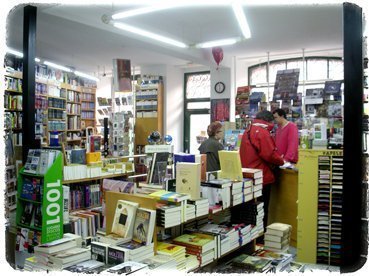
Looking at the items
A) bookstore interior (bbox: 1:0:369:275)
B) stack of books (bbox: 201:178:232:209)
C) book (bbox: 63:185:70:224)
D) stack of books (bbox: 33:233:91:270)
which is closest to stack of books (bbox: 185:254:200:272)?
bookstore interior (bbox: 1:0:369:275)

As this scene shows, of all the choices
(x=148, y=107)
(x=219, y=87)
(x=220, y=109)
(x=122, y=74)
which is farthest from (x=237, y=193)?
(x=148, y=107)

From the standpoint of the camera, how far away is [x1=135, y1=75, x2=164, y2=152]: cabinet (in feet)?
38.2

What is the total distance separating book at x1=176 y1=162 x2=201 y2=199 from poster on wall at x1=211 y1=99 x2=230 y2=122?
7.23 metres

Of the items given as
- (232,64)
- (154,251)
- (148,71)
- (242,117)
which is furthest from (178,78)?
(154,251)

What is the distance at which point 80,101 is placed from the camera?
41.3 feet

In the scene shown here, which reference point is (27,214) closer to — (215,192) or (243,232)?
(215,192)

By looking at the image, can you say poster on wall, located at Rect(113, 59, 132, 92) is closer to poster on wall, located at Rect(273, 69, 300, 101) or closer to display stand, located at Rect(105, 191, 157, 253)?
poster on wall, located at Rect(273, 69, 300, 101)

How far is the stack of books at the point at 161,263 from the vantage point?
8.74 ft

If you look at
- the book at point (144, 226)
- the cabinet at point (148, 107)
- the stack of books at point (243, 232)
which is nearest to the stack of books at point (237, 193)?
the stack of books at point (243, 232)

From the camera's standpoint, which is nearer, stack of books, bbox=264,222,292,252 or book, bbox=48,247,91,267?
book, bbox=48,247,91,267

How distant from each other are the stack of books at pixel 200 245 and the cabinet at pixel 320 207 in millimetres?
1575

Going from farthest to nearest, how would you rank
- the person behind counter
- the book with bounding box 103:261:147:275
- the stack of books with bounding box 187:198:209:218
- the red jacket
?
the person behind counter, the red jacket, the stack of books with bounding box 187:198:209:218, the book with bounding box 103:261:147:275

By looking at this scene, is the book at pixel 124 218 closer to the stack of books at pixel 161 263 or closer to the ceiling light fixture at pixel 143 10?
the stack of books at pixel 161 263

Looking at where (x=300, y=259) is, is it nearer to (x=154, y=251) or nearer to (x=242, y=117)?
(x=154, y=251)
